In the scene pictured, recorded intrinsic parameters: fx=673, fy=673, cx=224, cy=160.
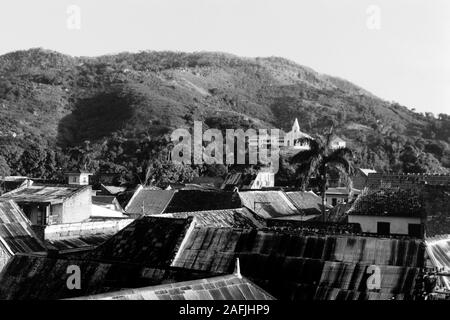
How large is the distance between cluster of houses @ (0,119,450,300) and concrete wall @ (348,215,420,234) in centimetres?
5

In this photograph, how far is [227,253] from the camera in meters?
21.6

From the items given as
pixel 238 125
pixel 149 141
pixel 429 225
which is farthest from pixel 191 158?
pixel 429 225

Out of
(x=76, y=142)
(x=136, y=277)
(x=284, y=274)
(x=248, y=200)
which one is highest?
(x=136, y=277)

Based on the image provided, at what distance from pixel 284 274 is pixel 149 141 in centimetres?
10843

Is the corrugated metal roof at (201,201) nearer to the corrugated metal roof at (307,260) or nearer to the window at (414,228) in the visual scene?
the window at (414,228)

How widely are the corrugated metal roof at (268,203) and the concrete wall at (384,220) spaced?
14486 millimetres

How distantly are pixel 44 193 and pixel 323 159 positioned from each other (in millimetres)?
15615

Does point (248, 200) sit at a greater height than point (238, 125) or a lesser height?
greater

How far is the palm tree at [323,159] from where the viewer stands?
36.9m

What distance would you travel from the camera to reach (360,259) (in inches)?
794

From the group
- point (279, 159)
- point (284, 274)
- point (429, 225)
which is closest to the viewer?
point (284, 274)

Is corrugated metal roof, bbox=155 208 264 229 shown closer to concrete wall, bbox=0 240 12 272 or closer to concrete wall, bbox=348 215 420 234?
concrete wall, bbox=348 215 420 234

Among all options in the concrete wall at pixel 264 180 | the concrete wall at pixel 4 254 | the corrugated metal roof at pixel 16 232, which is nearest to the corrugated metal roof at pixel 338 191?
the concrete wall at pixel 264 180

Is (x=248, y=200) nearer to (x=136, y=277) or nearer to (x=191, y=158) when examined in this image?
(x=136, y=277)
